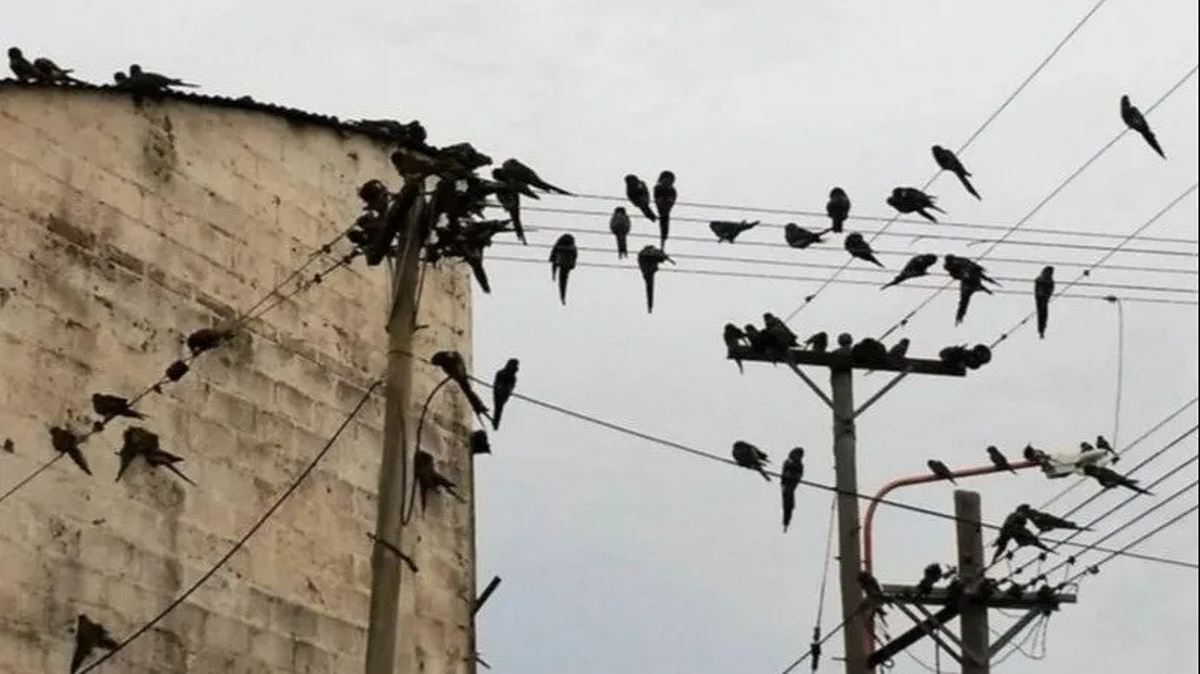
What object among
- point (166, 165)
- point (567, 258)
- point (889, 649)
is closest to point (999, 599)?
point (889, 649)

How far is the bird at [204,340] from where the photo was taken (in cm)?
1572

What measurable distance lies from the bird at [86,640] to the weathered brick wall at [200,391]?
3.9 inches

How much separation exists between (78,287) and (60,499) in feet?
4.90

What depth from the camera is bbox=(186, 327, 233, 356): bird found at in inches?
619

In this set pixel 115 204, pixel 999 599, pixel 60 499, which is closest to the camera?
pixel 60 499

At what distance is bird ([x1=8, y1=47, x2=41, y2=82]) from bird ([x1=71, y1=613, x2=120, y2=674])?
12.4 feet

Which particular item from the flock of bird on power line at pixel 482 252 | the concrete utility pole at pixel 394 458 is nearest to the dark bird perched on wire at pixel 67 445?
the flock of bird on power line at pixel 482 252

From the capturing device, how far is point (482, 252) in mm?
12961

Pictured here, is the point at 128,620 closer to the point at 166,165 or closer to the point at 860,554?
the point at 166,165

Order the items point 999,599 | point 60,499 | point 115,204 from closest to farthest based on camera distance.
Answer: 1. point 60,499
2. point 115,204
3. point 999,599

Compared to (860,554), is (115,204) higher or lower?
higher

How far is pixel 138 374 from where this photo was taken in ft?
51.4

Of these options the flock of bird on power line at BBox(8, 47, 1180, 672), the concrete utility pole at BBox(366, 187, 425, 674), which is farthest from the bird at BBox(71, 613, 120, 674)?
the concrete utility pole at BBox(366, 187, 425, 674)

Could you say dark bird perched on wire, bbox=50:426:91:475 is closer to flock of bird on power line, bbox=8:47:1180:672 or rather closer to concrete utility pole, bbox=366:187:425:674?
flock of bird on power line, bbox=8:47:1180:672
